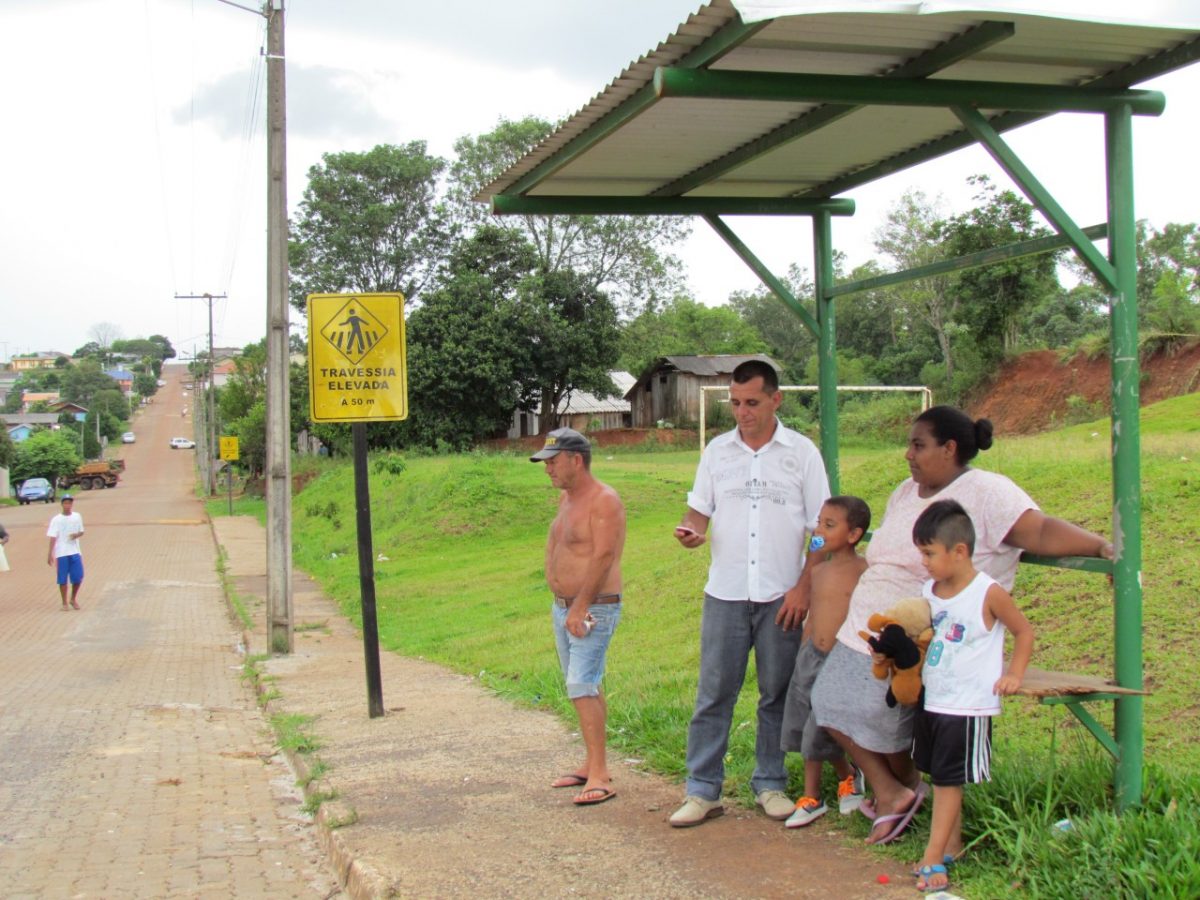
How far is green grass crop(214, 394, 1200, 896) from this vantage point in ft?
12.6

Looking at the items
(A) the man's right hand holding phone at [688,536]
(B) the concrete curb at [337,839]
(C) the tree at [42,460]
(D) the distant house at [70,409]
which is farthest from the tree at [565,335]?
(D) the distant house at [70,409]

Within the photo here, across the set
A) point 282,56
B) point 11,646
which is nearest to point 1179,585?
point 282,56

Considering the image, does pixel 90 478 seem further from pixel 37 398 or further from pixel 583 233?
pixel 37 398

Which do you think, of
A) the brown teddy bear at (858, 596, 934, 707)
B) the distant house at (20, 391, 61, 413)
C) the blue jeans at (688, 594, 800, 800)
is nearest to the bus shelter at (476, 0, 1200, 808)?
the brown teddy bear at (858, 596, 934, 707)

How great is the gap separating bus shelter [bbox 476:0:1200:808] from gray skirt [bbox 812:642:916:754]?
23.5 inches

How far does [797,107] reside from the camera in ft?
16.4

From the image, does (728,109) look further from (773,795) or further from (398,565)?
(398,565)

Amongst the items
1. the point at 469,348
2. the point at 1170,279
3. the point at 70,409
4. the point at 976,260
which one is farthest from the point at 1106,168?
the point at 70,409

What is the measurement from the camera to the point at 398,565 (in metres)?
20.5

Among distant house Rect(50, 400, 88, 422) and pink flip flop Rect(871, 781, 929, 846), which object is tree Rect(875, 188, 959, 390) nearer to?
pink flip flop Rect(871, 781, 929, 846)

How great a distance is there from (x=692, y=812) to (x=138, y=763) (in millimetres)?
4834

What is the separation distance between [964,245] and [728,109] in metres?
9.42

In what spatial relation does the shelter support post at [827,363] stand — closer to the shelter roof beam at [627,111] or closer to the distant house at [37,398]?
the shelter roof beam at [627,111]

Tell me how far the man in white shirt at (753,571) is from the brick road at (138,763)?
1.91m
